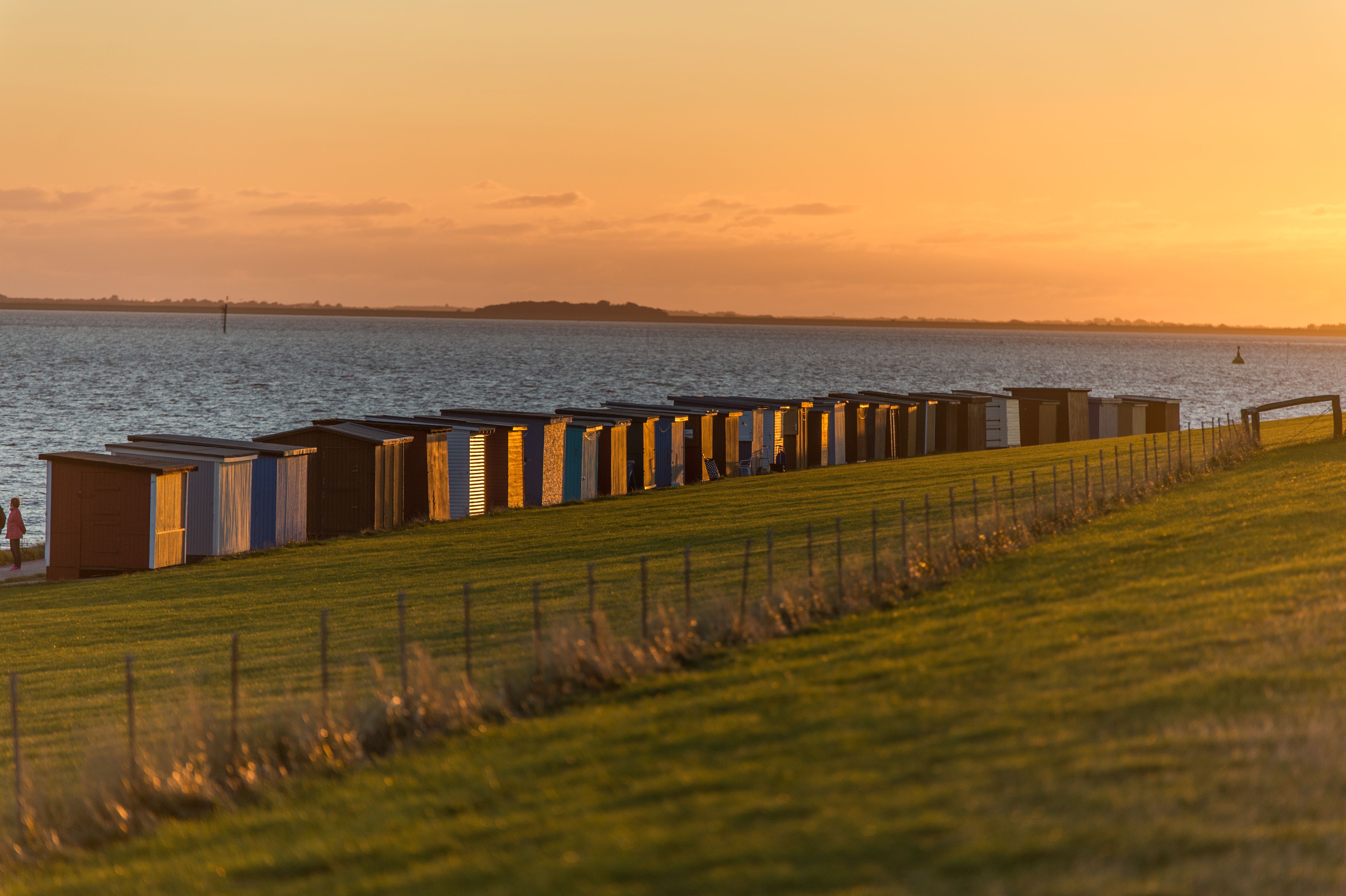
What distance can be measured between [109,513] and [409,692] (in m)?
17.3

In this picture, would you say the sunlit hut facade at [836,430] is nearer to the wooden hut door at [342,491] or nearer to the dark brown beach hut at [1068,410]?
the dark brown beach hut at [1068,410]

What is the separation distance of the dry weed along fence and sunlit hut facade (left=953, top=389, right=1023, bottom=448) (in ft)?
115

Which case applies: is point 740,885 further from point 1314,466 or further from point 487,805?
point 1314,466

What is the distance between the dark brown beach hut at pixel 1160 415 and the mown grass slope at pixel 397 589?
23.4 metres

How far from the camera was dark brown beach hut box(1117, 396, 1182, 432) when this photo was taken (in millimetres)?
53094

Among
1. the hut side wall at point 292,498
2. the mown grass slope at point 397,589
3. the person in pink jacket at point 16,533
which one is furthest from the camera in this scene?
the hut side wall at point 292,498

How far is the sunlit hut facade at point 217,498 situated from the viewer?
84.1ft

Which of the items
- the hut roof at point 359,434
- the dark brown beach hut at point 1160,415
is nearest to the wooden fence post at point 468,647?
the hut roof at point 359,434

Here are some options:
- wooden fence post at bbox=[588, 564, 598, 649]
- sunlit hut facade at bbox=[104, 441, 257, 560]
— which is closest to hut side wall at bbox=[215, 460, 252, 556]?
sunlit hut facade at bbox=[104, 441, 257, 560]

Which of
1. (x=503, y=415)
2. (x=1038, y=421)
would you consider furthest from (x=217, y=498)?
(x=1038, y=421)

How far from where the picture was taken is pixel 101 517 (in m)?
24.8

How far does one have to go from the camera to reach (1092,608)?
1259 centimetres

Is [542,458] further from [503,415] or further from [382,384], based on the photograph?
[382,384]

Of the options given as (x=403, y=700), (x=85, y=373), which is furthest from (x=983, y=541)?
(x=85, y=373)
